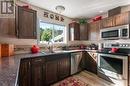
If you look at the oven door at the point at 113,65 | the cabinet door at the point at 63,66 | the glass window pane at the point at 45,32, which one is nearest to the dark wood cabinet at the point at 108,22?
the oven door at the point at 113,65

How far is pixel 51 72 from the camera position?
301 cm

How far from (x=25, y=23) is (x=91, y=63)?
9.05 feet

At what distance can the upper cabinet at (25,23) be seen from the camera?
2.58 meters

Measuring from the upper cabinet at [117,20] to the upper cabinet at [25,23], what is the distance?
2.51 metres

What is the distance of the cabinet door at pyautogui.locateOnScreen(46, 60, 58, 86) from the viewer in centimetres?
290

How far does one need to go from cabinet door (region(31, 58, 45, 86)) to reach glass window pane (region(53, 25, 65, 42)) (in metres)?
1.76

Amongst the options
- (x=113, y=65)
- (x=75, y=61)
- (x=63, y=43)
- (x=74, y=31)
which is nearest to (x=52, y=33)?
A: (x=63, y=43)

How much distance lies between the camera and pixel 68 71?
3.71 m

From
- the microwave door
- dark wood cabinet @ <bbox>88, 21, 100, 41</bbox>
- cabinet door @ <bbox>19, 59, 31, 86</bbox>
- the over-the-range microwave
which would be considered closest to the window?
dark wood cabinet @ <bbox>88, 21, 100, 41</bbox>

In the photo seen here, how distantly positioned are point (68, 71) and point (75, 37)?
5.34ft

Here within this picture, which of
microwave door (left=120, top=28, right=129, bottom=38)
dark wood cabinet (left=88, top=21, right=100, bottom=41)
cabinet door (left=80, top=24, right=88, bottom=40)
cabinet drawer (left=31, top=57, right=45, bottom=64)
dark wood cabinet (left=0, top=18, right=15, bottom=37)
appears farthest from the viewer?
cabinet door (left=80, top=24, right=88, bottom=40)

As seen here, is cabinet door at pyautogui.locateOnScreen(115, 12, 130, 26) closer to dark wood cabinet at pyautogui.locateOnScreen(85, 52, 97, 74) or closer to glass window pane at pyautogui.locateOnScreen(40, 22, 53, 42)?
dark wood cabinet at pyautogui.locateOnScreen(85, 52, 97, 74)

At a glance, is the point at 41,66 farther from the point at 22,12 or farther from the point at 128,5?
the point at 128,5

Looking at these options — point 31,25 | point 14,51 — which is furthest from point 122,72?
point 14,51
